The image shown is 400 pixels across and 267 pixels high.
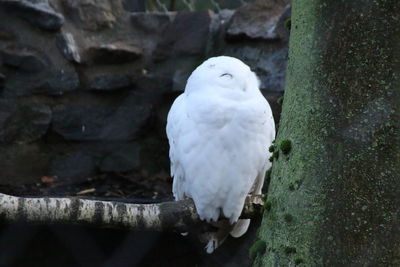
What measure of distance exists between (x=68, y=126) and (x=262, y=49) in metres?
0.70

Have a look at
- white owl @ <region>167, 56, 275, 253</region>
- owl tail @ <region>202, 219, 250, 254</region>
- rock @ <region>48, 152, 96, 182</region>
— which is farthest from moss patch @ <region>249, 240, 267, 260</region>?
rock @ <region>48, 152, 96, 182</region>

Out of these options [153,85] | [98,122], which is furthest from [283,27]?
[98,122]

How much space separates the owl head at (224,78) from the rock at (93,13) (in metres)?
0.74

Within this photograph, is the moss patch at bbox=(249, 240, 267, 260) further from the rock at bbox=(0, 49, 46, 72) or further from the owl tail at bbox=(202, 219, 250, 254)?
the rock at bbox=(0, 49, 46, 72)

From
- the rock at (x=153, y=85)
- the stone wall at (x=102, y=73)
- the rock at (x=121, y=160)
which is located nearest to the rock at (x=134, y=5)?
the stone wall at (x=102, y=73)

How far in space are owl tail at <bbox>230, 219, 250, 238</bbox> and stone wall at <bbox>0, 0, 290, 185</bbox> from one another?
1.62 ft

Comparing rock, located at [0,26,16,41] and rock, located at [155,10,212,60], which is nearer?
rock, located at [0,26,16,41]

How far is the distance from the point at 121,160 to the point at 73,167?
0.53 feet

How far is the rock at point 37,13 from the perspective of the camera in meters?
2.15

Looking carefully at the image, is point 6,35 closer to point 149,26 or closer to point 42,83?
point 42,83

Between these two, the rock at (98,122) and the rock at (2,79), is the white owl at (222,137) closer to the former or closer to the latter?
the rock at (98,122)

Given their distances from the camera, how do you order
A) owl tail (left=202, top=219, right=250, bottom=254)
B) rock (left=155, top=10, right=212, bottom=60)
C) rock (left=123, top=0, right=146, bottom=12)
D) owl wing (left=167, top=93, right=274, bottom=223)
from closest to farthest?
1. owl wing (left=167, top=93, right=274, bottom=223)
2. owl tail (left=202, top=219, right=250, bottom=254)
3. rock (left=155, top=10, right=212, bottom=60)
4. rock (left=123, top=0, right=146, bottom=12)

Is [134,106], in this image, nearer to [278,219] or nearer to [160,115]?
[160,115]

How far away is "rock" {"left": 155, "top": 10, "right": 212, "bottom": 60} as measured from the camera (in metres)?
2.35
